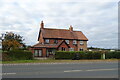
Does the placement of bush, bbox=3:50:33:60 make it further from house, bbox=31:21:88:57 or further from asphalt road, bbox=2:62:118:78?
asphalt road, bbox=2:62:118:78

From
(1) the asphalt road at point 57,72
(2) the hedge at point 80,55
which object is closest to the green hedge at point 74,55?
(2) the hedge at point 80,55

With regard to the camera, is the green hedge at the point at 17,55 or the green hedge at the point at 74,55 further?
the green hedge at the point at 74,55

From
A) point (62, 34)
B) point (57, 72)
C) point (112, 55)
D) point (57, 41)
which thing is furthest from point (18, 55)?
point (62, 34)

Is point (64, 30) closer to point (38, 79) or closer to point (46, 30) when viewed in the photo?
point (46, 30)

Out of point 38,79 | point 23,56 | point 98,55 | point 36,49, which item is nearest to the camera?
point 38,79

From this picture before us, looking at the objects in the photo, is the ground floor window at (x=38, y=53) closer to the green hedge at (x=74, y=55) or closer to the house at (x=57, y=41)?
the house at (x=57, y=41)

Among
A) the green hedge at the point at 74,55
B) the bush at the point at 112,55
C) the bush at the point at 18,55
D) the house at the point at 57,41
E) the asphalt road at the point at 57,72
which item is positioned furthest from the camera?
the house at the point at 57,41

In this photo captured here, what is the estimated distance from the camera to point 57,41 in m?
46.4

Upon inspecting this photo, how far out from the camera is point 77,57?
31234 millimetres

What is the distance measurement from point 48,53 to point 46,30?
9552mm

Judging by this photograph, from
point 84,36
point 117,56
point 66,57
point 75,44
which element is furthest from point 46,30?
point 117,56

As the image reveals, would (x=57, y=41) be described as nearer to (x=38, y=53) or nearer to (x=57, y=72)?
(x=38, y=53)

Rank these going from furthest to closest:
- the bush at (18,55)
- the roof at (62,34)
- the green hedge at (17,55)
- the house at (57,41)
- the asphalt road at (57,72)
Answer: the roof at (62,34)
the house at (57,41)
the bush at (18,55)
the green hedge at (17,55)
the asphalt road at (57,72)

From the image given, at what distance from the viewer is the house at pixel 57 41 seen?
40594mm
